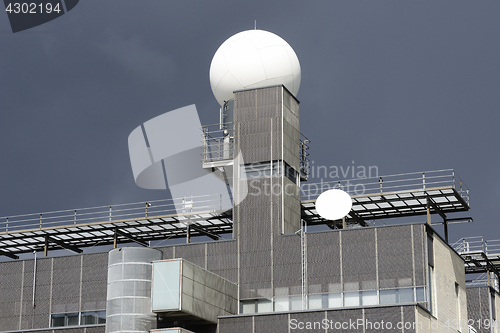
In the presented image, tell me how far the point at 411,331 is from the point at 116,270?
13630 millimetres

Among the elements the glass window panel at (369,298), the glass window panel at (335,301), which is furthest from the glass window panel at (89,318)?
the glass window panel at (369,298)

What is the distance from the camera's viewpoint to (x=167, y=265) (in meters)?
35.4

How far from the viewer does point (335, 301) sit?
38.3 metres

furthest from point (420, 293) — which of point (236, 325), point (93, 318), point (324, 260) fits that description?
point (93, 318)

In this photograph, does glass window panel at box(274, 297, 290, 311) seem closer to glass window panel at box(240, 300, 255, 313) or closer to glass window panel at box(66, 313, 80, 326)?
glass window panel at box(240, 300, 255, 313)

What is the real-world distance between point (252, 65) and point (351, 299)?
1473cm

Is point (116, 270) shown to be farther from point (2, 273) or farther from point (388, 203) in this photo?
point (388, 203)

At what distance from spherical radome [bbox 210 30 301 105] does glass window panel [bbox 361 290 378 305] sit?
13586 mm

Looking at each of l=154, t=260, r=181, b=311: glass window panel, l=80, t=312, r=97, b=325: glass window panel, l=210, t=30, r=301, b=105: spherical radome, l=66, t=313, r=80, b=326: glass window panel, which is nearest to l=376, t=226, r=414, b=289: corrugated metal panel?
l=154, t=260, r=181, b=311: glass window panel

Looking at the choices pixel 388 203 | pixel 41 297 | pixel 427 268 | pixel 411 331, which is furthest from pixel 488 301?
pixel 41 297

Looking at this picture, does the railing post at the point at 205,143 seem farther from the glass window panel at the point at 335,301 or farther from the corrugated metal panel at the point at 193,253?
the glass window panel at the point at 335,301

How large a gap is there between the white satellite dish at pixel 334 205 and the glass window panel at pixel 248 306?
18.9 ft

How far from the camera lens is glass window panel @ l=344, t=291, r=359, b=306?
38.0 metres

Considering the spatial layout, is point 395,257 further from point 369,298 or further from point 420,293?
point 369,298
